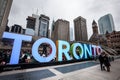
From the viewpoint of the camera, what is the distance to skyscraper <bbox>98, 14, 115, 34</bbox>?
158375 mm

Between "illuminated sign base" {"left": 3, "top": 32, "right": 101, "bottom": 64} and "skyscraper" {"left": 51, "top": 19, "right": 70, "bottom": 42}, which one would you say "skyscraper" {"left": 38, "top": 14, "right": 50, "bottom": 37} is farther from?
"illuminated sign base" {"left": 3, "top": 32, "right": 101, "bottom": 64}

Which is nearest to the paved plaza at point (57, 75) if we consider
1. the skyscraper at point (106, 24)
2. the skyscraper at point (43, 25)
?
the skyscraper at point (43, 25)

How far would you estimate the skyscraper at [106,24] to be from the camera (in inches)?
6235

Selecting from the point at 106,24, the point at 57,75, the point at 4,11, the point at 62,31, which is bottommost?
the point at 57,75

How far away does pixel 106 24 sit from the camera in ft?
551

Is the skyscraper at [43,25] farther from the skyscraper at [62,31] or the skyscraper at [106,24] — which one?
the skyscraper at [106,24]

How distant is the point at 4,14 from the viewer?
9.84m

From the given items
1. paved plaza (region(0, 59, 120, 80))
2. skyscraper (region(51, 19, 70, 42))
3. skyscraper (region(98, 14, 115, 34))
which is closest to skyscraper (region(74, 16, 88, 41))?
skyscraper (region(51, 19, 70, 42))

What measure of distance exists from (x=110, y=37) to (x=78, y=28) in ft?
295

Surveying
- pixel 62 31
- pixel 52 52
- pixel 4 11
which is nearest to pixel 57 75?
pixel 52 52

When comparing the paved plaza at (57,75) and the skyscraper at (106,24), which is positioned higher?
the skyscraper at (106,24)

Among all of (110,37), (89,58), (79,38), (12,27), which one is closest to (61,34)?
(79,38)

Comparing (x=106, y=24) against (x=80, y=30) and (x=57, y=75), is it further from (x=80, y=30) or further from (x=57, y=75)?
(x=57, y=75)

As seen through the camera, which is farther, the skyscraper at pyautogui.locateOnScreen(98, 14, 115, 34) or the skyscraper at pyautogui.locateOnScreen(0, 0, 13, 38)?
the skyscraper at pyautogui.locateOnScreen(98, 14, 115, 34)
